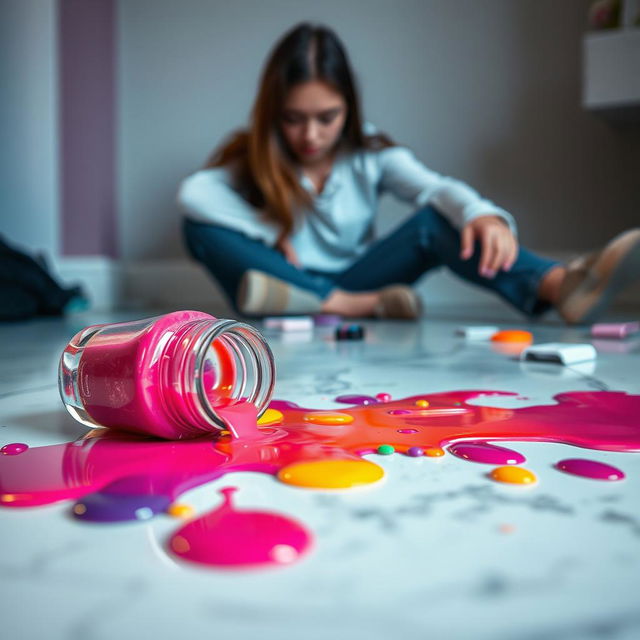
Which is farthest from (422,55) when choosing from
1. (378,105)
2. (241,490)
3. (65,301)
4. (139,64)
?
(241,490)

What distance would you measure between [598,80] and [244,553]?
82.7 inches

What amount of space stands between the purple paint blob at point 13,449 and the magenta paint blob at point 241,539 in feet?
0.67

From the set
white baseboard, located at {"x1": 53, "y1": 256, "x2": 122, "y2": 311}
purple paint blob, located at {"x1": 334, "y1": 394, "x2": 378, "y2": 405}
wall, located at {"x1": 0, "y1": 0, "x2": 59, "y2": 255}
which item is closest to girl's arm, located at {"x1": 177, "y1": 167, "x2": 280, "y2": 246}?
wall, located at {"x1": 0, "y1": 0, "x2": 59, "y2": 255}

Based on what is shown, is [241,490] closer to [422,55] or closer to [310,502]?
[310,502]

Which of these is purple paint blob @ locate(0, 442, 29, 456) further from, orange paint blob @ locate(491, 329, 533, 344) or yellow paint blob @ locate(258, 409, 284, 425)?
orange paint blob @ locate(491, 329, 533, 344)

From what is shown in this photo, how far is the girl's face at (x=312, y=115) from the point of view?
1.82m

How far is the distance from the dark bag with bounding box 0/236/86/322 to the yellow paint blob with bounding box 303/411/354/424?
1.43 m

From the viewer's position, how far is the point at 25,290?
1925mm

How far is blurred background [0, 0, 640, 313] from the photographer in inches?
93.1

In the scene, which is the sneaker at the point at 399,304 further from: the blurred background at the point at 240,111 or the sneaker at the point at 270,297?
the blurred background at the point at 240,111

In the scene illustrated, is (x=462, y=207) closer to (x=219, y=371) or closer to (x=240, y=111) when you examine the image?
(x=219, y=371)

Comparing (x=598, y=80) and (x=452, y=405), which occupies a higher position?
(x=598, y=80)

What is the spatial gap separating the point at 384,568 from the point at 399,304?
1.53 metres

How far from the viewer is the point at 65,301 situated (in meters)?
2.05
